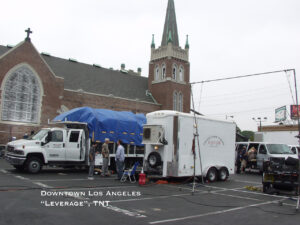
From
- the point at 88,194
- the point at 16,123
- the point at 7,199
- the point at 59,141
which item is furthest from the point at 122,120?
→ the point at 16,123

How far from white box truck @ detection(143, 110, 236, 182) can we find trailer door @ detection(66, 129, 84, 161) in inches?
149

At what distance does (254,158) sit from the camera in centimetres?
2047

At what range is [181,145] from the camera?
1337 centimetres

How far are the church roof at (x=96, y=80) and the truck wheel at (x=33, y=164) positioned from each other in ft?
84.1

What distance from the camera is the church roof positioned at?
4144cm

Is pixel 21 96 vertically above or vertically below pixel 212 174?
above

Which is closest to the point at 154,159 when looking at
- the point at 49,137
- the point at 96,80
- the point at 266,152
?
the point at 49,137

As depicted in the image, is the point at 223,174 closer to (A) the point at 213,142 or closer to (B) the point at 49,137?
(A) the point at 213,142

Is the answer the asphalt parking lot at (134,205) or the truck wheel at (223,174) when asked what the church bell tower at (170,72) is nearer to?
the truck wheel at (223,174)

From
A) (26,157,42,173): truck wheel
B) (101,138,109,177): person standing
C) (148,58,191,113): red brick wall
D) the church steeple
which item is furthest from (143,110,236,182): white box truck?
the church steeple

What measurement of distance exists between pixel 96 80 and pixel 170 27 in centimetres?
1730

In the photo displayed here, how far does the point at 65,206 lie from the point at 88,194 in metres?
1.95

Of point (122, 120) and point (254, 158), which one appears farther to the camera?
point (254, 158)

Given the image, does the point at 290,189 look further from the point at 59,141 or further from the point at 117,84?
the point at 117,84
